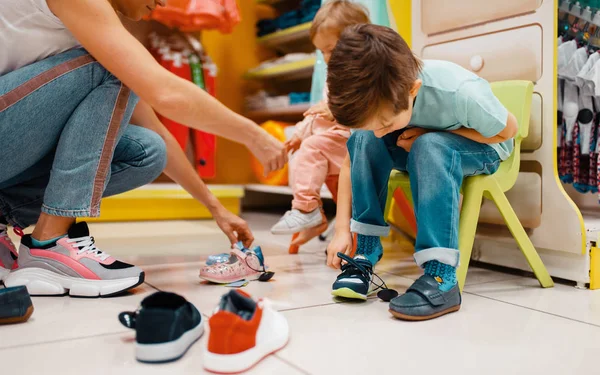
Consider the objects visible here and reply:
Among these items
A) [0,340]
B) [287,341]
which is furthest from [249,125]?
[0,340]

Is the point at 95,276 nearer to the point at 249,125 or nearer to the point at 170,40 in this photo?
the point at 249,125

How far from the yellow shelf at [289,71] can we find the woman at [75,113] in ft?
5.41

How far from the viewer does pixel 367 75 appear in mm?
969

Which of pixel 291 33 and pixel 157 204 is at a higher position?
pixel 291 33

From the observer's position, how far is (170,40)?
9.96 ft

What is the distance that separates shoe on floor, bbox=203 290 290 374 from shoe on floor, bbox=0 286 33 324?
1.27 feet

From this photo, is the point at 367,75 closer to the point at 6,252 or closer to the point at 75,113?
the point at 75,113

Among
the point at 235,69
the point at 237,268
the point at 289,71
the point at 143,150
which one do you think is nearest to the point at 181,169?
the point at 143,150

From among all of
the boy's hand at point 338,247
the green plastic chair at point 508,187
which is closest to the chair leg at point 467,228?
the green plastic chair at point 508,187

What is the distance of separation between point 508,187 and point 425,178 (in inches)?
13.3

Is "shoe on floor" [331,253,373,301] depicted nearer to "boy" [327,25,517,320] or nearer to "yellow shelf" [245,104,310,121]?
"boy" [327,25,517,320]

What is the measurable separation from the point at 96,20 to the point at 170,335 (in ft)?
1.93

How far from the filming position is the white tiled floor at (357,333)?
75cm

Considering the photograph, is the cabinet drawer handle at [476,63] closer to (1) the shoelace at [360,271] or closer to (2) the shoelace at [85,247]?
(1) the shoelace at [360,271]
